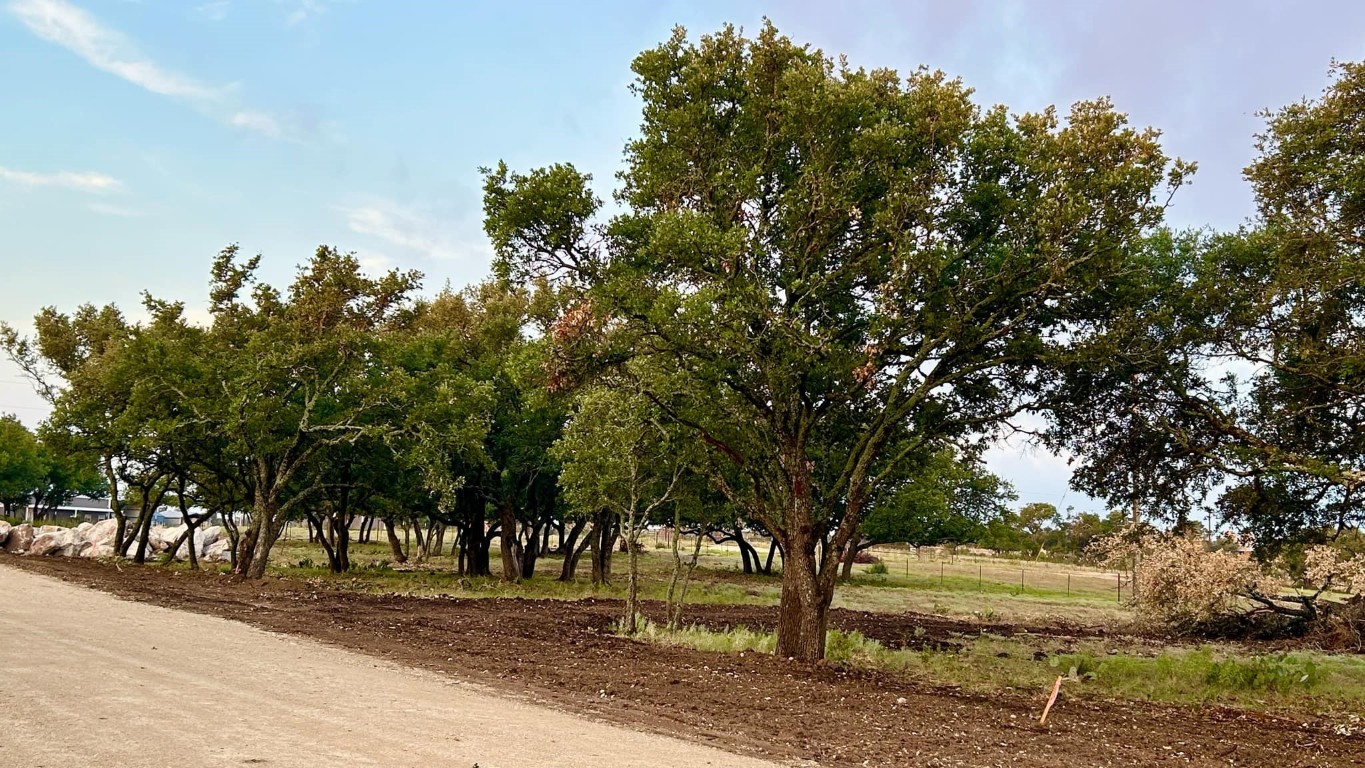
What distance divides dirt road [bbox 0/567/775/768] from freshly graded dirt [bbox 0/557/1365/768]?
0.72ft

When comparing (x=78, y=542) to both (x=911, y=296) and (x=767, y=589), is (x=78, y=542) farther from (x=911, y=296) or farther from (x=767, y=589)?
(x=911, y=296)

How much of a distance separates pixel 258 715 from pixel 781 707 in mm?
5970

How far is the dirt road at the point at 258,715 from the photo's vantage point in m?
6.86

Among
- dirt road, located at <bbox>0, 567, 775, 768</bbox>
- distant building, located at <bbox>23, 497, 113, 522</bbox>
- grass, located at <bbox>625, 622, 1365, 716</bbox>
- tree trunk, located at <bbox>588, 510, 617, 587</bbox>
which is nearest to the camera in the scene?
dirt road, located at <bbox>0, 567, 775, 768</bbox>

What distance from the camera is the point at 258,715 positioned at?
8.28 m

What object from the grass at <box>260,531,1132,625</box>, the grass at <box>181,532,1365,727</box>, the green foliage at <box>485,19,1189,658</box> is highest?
the green foliage at <box>485,19,1189,658</box>

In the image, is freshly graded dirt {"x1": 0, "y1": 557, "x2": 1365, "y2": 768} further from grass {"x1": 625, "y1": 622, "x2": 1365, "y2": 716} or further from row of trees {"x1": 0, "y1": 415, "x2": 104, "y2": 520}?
row of trees {"x1": 0, "y1": 415, "x2": 104, "y2": 520}

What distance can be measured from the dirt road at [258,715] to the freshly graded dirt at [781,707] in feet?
0.72

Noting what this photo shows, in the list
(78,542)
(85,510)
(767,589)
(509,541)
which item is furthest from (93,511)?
(767,589)

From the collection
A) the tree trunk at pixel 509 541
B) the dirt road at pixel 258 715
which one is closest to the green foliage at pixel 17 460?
the tree trunk at pixel 509 541

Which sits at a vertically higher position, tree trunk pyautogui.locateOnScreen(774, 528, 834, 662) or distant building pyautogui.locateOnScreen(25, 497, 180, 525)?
tree trunk pyautogui.locateOnScreen(774, 528, 834, 662)

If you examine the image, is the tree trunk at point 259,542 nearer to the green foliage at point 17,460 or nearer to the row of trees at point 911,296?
the row of trees at point 911,296

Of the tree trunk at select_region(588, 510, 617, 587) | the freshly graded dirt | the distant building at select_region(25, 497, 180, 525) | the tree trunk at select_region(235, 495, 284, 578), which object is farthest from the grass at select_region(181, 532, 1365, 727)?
the distant building at select_region(25, 497, 180, 525)

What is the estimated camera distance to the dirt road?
22.5ft
